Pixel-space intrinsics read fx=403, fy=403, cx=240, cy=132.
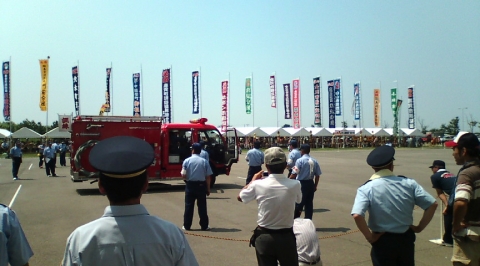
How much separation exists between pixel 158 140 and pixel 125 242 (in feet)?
47.8

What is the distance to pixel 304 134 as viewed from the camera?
172ft

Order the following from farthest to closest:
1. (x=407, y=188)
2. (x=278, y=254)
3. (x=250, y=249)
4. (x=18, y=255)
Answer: (x=250, y=249), (x=278, y=254), (x=407, y=188), (x=18, y=255)

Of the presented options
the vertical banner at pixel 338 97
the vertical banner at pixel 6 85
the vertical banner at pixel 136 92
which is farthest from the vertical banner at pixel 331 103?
the vertical banner at pixel 6 85

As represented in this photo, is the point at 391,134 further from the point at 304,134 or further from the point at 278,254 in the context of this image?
the point at 278,254

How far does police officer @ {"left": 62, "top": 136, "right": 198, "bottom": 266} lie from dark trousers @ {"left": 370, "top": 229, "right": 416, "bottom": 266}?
2.29 meters

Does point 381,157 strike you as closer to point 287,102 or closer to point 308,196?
point 308,196

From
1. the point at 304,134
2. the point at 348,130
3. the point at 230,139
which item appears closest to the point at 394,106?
the point at 348,130

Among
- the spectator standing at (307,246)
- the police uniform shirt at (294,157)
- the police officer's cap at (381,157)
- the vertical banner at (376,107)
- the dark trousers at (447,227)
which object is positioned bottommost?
the dark trousers at (447,227)

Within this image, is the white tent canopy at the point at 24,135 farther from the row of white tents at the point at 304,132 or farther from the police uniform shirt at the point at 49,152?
the police uniform shirt at the point at 49,152

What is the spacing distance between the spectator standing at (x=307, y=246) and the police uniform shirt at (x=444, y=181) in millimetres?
3736

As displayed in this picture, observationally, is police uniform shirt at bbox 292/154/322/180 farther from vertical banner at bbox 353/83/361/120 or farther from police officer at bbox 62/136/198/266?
vertical banner at bbox 353/83/361/120

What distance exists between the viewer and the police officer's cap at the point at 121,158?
2126 millimetres

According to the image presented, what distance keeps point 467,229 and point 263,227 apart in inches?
80.2

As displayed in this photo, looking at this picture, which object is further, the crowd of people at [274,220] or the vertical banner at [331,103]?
the vertical banner at [331,103]
